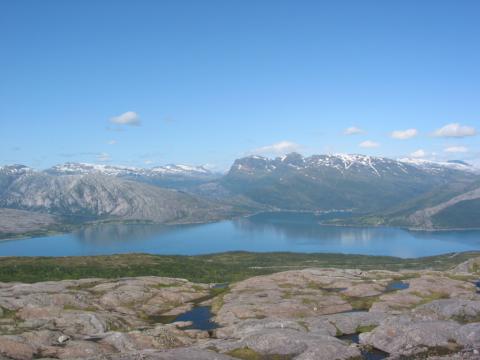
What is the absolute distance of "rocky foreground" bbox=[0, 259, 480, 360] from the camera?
6744 cm

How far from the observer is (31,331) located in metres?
80.8

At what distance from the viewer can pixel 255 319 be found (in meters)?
96.0

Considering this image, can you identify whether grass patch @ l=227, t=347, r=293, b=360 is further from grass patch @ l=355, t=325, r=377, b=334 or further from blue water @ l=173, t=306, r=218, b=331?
blue water @ l=173, t=306, r=218, b=331

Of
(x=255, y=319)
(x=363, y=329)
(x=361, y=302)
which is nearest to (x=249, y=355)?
(x=363, y=329)

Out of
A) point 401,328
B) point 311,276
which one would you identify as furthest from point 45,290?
point 401,328

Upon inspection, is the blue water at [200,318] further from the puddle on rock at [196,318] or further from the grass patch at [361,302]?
the grass patch at [361,302]

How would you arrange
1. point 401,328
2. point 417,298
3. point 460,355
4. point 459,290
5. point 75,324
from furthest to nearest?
point 459,290 < point 417,298 < point 75,324 < point 401,328 < point 460,355

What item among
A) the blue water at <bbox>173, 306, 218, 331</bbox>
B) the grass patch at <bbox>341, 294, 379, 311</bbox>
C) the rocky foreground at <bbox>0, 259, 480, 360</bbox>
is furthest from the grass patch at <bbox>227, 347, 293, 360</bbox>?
the grass patch at <bbox>341, 294, 379, 311</bbox>

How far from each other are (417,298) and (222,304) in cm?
4945

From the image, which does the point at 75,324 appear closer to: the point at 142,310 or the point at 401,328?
the point at 142,310

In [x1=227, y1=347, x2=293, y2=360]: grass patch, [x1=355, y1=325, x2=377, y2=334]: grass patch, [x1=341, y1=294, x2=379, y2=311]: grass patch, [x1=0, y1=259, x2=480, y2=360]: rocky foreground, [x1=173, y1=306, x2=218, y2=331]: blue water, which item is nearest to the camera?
[x1=227, y1=347, x2=293, y2=360]: grass patch

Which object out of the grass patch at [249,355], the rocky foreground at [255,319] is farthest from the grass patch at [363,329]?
the grass patch at [249,355]

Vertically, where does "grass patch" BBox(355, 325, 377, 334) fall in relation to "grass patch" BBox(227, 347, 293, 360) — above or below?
below

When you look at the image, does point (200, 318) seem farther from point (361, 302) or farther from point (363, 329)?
point (363, 329)
